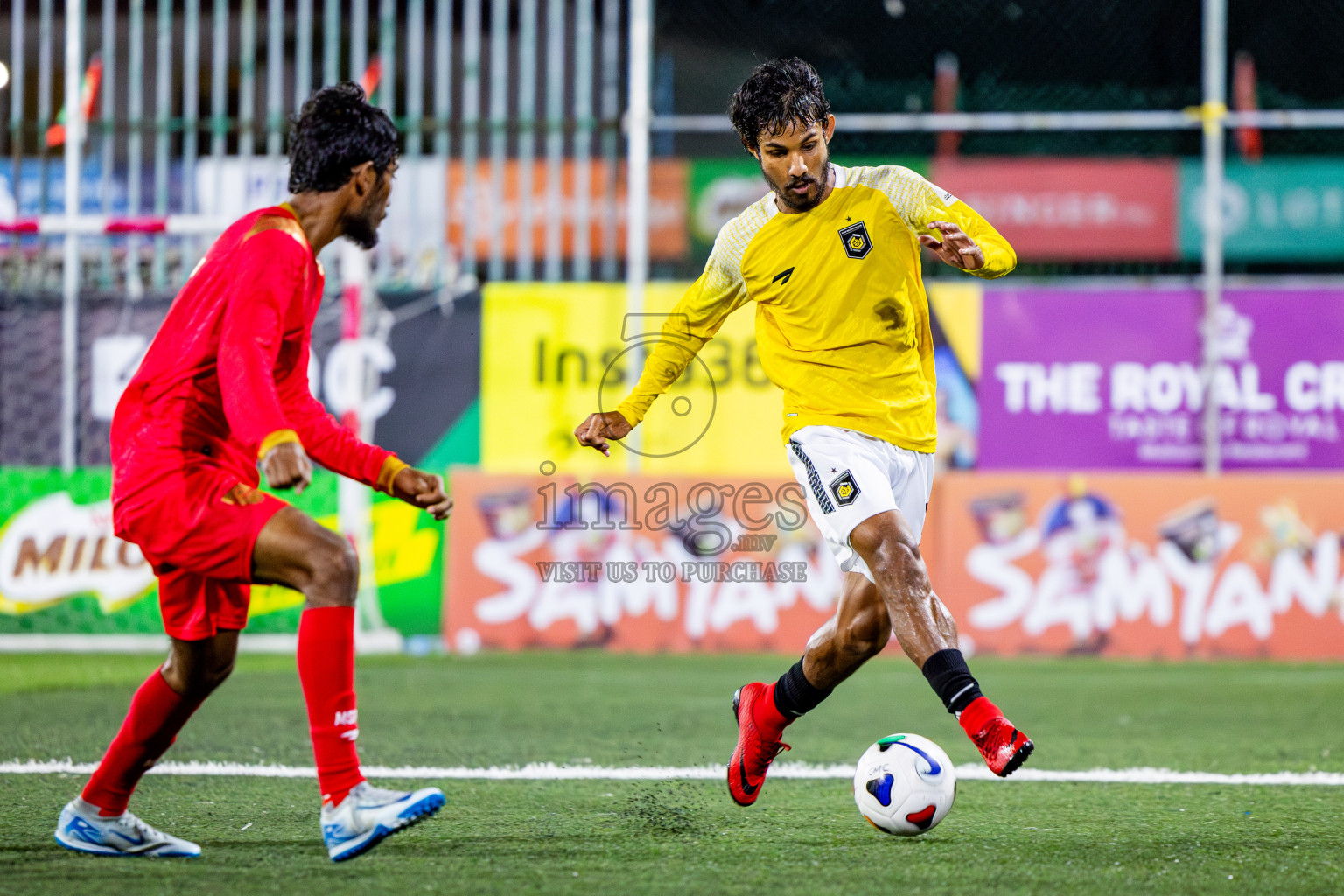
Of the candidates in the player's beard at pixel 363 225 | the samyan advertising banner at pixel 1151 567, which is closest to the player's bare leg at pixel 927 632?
the player's beard at pixel 363 225

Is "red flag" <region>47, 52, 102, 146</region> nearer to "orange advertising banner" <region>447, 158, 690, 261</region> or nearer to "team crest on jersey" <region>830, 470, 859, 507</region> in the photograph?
"orange advertising banner" <region>447, 158, 690, 261</region>

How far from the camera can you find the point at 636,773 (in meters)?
5.14

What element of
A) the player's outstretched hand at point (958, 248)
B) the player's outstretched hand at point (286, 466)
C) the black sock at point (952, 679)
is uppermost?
the player's outstretched hand at point (958, 248)

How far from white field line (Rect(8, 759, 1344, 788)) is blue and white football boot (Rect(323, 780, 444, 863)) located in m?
1.49

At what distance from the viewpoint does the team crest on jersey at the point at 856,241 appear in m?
4.40

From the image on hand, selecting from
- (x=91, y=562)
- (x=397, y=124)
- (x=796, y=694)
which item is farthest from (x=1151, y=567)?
(x=91, y=562)

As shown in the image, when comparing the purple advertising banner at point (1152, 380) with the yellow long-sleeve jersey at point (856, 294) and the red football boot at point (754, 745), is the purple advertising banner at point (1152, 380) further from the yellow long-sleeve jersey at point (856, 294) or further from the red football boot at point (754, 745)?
the red football boot at point (754, 745)

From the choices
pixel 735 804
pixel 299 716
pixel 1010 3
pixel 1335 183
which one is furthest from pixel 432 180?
pixel 735 804

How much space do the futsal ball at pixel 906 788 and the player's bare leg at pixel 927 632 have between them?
0.47 ft

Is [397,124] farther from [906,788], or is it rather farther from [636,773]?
[906,788]

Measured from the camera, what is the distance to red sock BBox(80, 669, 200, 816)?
379 centimetres

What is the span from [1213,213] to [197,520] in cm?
813

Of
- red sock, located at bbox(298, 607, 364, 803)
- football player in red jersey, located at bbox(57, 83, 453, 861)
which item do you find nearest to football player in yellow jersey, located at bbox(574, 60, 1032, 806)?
football player in red jersey, located at bbox(57, 83, 453, 861)

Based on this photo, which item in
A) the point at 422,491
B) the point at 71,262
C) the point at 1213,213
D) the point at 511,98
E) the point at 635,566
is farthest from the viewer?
the point at 511,98
